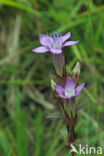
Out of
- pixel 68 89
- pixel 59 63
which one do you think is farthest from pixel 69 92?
pixel 59 63

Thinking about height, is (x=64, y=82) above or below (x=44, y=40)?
below

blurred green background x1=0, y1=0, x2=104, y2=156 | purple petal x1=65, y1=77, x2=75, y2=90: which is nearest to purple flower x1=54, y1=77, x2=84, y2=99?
purple petal x1=65, y1=77, x2=75, y2=90

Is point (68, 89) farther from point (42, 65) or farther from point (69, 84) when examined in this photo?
point (42, 65)

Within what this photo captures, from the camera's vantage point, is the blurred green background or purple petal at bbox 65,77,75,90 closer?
purple petal at bbox 65,77,75,90

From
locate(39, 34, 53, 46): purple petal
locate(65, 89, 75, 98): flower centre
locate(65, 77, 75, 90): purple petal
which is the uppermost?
locate(39, 34, 53, 46): purple petal

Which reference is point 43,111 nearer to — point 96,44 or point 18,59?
point 18,59

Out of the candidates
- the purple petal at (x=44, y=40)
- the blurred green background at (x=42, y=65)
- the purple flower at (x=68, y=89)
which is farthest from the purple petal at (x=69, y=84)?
the blurred green background at (x=42, y=65)

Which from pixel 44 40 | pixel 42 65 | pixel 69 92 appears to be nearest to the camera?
pixel 69 92

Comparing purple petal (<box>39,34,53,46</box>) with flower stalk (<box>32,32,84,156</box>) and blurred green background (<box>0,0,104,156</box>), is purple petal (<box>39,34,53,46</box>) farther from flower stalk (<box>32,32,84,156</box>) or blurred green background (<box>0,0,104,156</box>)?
blurred green background (<box>0,0,104,156</box>)

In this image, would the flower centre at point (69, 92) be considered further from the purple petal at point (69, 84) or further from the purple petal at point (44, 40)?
the purple petal at point (44, 40)
